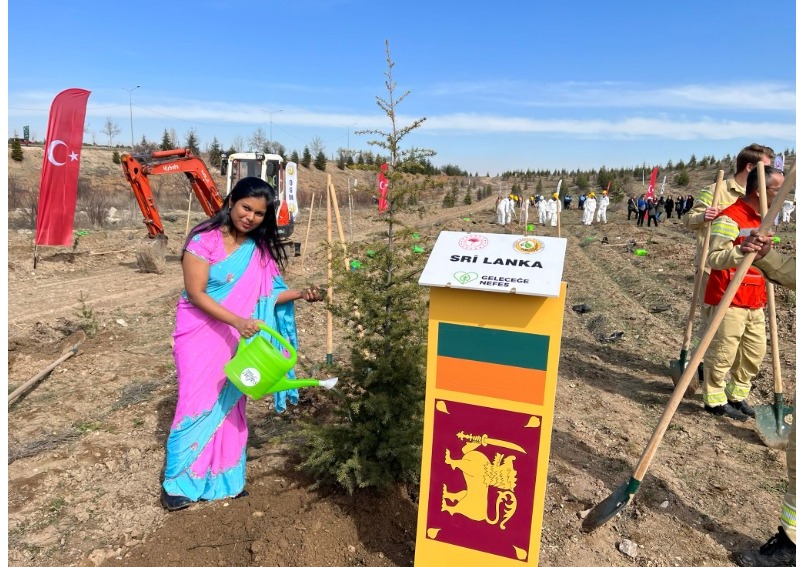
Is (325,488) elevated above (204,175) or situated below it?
below

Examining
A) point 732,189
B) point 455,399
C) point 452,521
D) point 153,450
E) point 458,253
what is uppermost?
point 732,189

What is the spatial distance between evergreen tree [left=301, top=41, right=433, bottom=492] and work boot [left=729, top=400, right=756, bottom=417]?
301cm

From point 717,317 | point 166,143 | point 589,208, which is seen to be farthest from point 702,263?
point 166,143

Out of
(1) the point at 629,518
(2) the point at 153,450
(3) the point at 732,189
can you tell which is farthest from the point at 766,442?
(2) the point at 153,450

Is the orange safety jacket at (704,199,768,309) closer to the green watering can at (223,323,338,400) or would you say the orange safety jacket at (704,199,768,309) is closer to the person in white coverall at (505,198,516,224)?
the green watering can at (223,323,338,400)

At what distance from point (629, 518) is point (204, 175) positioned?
11.3 meters

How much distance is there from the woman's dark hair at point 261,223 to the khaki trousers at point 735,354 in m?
3.30

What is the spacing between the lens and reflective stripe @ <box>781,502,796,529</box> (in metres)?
2.51

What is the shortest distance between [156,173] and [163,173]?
201mm

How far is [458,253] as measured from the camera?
81.9 inches

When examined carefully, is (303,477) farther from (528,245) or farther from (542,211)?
(542,211)

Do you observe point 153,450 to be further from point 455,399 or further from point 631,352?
point 631,352

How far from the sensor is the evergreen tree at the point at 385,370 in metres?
2.72

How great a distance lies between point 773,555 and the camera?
263 cm
